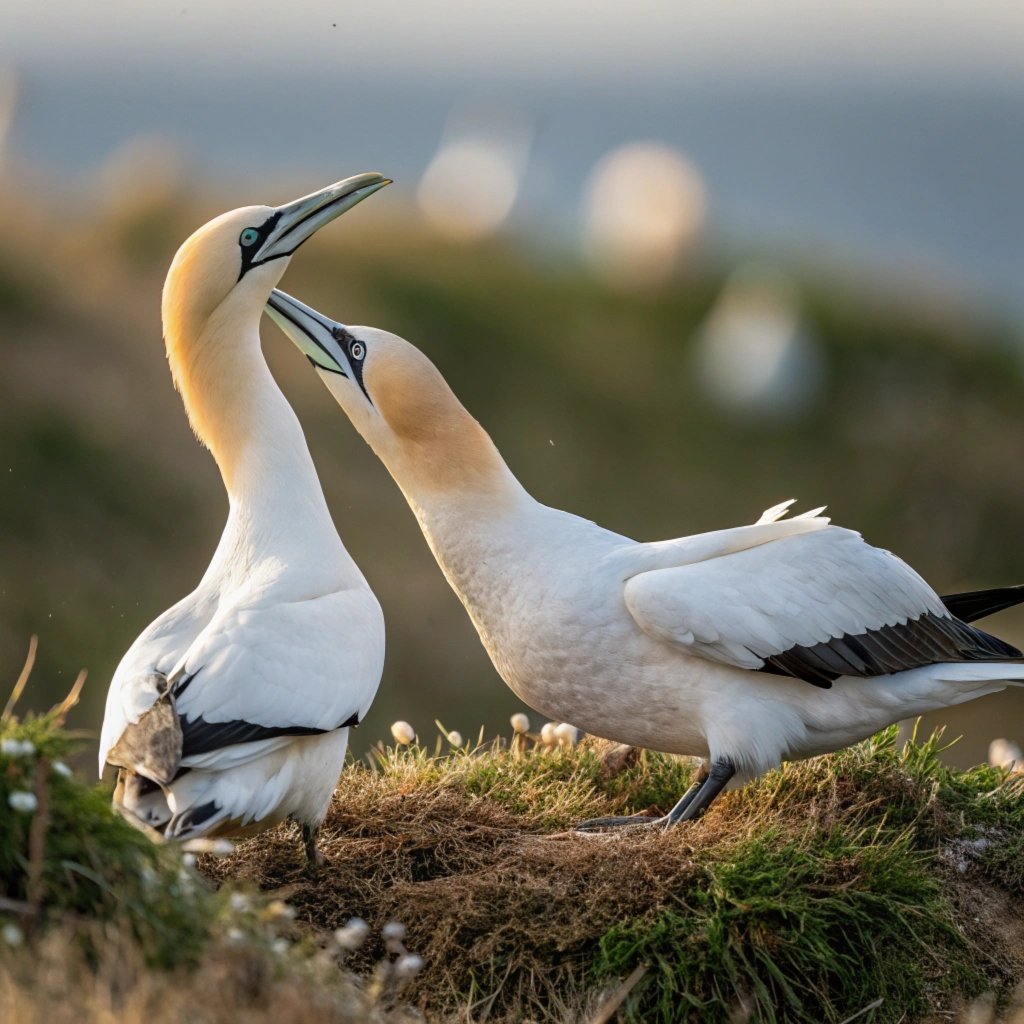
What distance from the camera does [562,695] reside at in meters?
5.36

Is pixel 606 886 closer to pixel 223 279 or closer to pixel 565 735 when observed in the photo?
pixel 565 735

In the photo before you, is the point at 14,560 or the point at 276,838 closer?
the point at 276,838

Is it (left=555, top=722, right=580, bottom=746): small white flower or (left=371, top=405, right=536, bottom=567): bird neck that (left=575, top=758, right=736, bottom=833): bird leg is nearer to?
(left=555, top=722, right=580, bottom=746): small white flower

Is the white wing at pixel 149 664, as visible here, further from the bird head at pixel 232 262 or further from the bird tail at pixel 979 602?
the bird tail at pixel 979 602

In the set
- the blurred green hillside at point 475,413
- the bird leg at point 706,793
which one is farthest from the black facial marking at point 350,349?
the blurred green hillside at point 475,413

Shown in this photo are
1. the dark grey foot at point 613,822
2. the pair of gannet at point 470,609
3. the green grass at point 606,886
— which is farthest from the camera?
the dark grey foot at point 613,822

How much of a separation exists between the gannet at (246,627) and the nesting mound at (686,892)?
1.37 ft

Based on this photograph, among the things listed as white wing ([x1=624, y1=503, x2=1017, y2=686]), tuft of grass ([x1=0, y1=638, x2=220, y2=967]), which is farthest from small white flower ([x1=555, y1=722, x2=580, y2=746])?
tuft of grass ([x1=0, y1=638, x2=220, y2=967])

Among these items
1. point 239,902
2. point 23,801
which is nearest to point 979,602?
point 239,902

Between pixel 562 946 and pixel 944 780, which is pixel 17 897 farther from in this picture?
pixel 944 780

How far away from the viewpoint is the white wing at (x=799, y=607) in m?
5.16

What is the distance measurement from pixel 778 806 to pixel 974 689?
826 millimetres

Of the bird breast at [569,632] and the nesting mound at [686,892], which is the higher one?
the bird breast at [569,632]

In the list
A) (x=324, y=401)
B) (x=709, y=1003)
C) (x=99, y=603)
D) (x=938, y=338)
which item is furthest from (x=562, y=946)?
(x=938, y=338)
